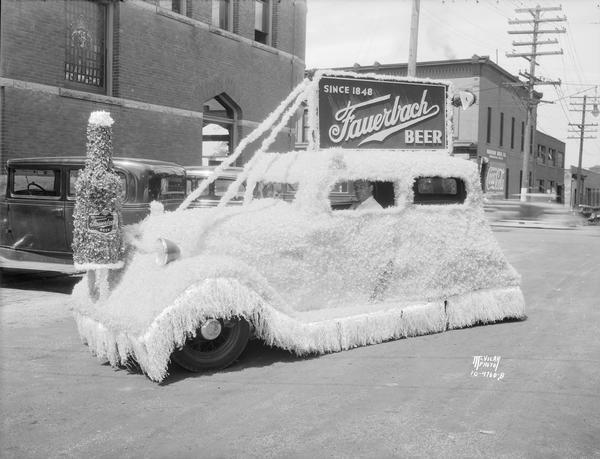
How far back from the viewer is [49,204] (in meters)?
8.88

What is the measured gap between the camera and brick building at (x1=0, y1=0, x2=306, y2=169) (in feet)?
46.6

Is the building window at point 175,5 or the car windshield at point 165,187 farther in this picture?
the building window at point 175,5

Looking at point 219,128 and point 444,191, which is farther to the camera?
point 219,128

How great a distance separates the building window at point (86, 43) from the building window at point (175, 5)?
1951 millimetres

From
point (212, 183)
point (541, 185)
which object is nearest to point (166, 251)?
point (212, 183)

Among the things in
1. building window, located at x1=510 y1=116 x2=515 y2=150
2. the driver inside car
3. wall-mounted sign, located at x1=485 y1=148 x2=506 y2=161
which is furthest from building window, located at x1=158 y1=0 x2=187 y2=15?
building window, located at x1=510 y1=116 x2=515 y2=150

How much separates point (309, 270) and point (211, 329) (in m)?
1.09

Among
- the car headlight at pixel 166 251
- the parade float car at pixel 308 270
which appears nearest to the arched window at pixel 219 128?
the parade float car at pixel 308 270

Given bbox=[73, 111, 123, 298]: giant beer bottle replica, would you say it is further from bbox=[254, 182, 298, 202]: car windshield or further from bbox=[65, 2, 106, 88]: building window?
bbox=[65, 2, 106, 88]: building window

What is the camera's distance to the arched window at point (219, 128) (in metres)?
20.9

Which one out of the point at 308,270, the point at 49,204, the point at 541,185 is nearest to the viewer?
the point at 308,270

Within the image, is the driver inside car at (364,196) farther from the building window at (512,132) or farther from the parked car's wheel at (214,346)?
the building window at (512,132)

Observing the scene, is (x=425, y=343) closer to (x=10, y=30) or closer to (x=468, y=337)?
(x=468, y=337)

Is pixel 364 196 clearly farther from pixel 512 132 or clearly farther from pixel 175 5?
pixel 512 132
